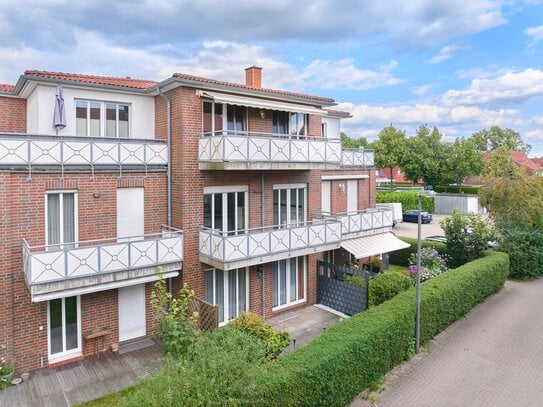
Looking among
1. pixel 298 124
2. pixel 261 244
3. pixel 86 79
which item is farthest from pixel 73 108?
pixel 298 124

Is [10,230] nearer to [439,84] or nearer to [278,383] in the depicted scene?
[278,383]

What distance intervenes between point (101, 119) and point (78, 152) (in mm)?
2531

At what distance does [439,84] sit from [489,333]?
19.8 metres

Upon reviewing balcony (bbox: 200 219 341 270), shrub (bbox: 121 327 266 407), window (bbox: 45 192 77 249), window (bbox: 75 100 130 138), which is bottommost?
shrub (bbox: 121 327 266 407)

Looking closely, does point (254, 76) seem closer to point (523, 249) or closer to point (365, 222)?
point (365, 222)

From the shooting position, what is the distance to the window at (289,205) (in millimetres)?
18734

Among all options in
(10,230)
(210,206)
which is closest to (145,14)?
(210,206)

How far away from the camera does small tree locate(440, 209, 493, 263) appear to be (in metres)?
23.8

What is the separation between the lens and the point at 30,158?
1266 cm

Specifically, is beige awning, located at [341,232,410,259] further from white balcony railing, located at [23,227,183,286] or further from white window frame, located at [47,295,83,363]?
white window frame, located at [47,295,83,363]

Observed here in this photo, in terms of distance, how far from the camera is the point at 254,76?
2109cm

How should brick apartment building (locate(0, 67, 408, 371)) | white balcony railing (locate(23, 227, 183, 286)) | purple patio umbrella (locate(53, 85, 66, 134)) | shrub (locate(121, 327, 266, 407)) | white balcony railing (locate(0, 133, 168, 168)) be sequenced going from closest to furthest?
shrub (locate(121, 327, 266, 407)) → white balcony railing (locate(23, 227, 183, 286)) → white balcony railing (locate(0, 133, 168, 168)) → brick apartment building (locate(0, 67, 408, 371)) → purple patio umbrella (locate(53, 85, 66, 134))

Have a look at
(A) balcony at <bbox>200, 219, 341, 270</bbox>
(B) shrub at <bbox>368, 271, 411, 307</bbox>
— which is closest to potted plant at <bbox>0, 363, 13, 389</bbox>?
(A) balcony at <bbox>200, 219, 341, 270</bbox>

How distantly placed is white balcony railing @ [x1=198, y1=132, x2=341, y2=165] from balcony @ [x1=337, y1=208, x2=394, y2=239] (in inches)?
129
